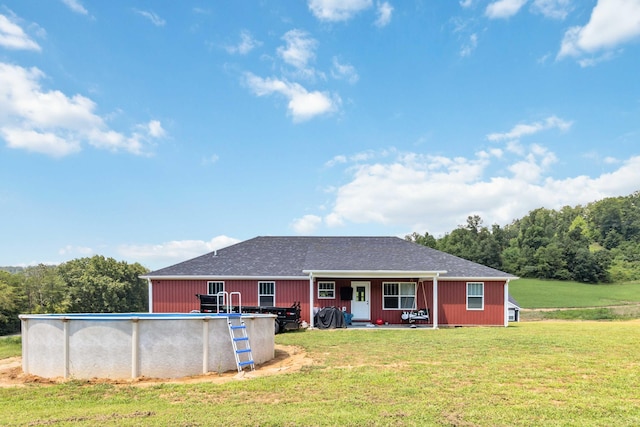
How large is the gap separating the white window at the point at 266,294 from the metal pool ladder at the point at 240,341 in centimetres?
1069

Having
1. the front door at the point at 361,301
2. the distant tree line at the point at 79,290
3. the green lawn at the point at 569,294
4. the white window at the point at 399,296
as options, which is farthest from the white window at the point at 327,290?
the distant tree line at the point at 79,290

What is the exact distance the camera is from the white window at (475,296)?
803 inches

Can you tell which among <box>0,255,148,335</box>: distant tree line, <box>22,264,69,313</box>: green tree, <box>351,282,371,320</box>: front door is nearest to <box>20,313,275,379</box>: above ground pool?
<box>351,282,371,320</box>: front door

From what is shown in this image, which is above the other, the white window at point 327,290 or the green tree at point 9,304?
the white window at point 327,290

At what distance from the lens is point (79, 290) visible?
5253 centimetres

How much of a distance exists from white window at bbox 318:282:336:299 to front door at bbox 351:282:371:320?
0.93 m

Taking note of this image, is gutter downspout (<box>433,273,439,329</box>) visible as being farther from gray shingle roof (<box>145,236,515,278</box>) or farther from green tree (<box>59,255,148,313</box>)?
green tree (<box>59,255,148,313</box>)

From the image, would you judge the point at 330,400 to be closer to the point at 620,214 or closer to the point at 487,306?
the point at 487,306

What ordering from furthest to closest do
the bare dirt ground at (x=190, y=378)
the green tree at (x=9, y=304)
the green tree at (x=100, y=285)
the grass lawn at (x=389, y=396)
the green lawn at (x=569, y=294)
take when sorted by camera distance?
the green tree at (x=100, y=285) → the green tree at (x=9, y=304) → the green lawn at (x=569, y=294) → the bare dirt ground at (x=190, y=378) → the grass lawn at (x=389, y=396)

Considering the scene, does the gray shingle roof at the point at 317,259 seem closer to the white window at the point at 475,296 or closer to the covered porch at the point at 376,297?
the white window at the point at 475,296

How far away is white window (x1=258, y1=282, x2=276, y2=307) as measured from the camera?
20.6 m

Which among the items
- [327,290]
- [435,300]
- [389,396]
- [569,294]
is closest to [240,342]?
[389,396]

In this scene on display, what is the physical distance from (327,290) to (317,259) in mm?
1572

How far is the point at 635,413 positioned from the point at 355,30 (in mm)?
15672
